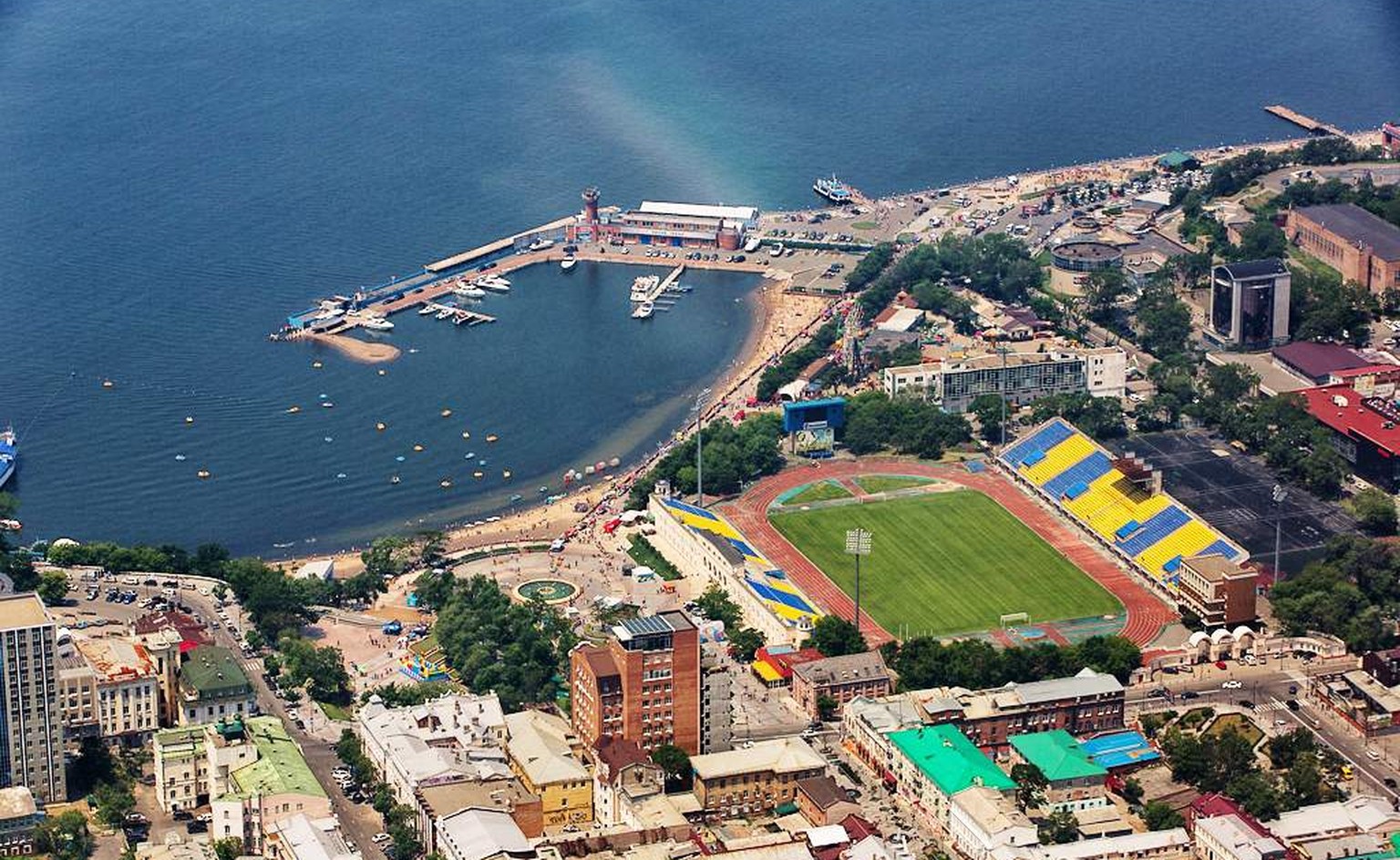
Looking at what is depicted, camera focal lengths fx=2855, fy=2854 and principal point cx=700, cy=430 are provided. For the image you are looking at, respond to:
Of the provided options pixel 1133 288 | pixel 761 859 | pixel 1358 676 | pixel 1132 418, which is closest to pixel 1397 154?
pixel 1133 288

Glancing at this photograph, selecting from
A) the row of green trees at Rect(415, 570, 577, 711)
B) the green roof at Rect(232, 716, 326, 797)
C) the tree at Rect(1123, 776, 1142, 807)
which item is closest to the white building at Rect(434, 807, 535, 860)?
the green roof at Rect(232, 716, 326, 797)

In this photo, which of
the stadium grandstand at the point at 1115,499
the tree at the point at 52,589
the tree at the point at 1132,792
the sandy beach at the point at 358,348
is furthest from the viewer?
the sandy beach at the point at 358,348

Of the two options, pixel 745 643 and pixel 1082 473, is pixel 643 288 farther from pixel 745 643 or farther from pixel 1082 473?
pixel 745 643

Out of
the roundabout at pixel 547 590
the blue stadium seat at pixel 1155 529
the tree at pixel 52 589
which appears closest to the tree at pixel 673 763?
the roundabout at pixel 547 590

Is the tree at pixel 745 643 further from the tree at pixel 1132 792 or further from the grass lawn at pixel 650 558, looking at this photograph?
the tree at pixel 1132 792

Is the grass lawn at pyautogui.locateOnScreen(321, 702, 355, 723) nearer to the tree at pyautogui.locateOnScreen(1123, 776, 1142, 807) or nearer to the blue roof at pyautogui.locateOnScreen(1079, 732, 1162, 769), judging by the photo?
the blue roof at pyautogui.locateOnScreen(1079, 732, 1162, 769)

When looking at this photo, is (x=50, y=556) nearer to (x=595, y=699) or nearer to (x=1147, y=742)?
(x=595, y=699)
